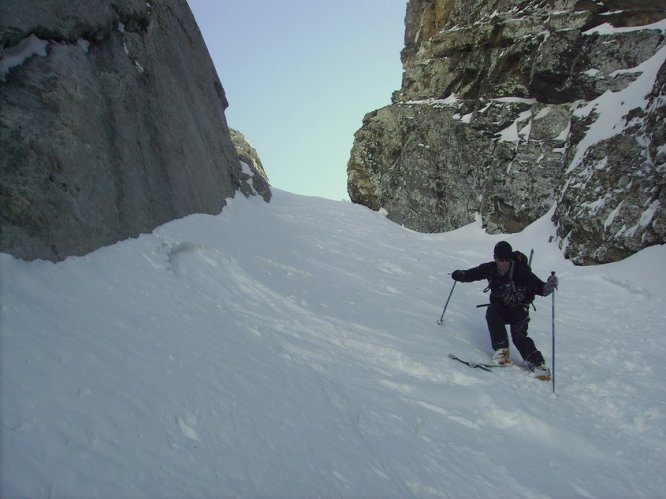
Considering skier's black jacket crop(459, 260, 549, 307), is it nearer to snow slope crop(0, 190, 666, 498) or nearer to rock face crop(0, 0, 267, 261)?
snow slope crop(0, 190, 666, 498)

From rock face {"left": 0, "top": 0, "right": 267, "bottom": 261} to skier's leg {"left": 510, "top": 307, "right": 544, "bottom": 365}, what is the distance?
5610 millimetres

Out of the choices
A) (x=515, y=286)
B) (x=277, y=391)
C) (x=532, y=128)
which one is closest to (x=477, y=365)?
(x=515, y=286)

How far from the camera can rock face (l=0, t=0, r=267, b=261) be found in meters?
4.80

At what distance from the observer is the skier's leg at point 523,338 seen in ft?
21.4

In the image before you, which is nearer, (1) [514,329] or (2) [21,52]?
(2) [21,52]

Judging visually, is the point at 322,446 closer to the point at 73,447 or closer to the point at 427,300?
the point at 73,447

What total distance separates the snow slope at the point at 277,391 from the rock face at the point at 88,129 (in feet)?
1.17

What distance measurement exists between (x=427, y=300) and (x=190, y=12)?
34.5 ft

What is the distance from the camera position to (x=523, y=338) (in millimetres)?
6816

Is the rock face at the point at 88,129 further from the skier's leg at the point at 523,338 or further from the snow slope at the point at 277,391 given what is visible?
the skier's leg at the point at 523,338

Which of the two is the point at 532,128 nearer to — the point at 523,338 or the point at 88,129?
the point at 523,338

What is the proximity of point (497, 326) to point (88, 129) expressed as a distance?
622cm

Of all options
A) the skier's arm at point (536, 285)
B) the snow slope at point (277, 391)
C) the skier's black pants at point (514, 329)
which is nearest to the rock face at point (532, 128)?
the snow slope at point (277, 391)

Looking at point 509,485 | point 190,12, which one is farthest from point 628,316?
point 190,12
